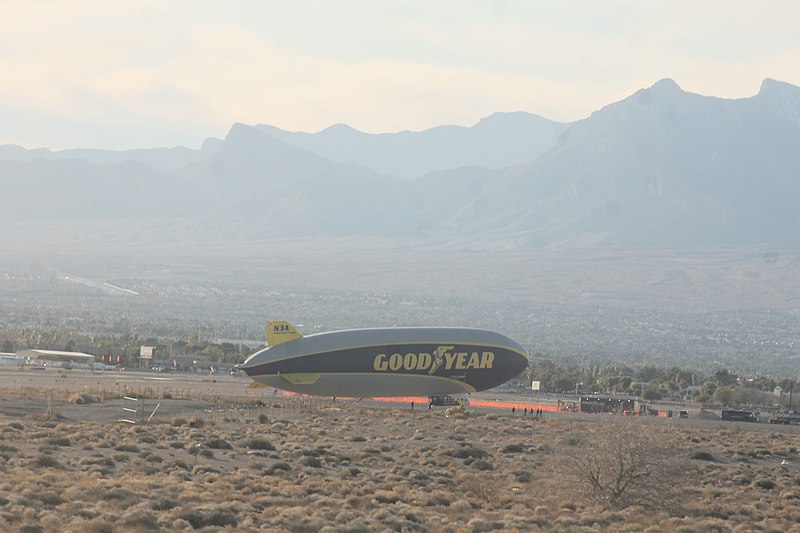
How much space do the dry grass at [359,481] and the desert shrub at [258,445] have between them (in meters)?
0.09

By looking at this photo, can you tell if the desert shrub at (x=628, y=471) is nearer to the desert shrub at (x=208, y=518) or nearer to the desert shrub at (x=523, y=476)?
the desert shrub at (x=523, y=476)

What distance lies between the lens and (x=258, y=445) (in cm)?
5897

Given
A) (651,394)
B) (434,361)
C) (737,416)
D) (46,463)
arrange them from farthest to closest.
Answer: (651,394) < (737,416) < (434,361) < (46,463)

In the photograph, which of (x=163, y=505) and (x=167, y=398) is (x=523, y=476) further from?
(x=167, y=398)

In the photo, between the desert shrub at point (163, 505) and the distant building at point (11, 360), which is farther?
the distant building at point (11, 360)

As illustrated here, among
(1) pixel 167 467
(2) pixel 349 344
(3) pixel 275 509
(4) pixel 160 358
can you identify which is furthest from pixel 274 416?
(4) pixel 160 358

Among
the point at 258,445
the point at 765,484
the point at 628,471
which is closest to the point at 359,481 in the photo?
the point at 628,471

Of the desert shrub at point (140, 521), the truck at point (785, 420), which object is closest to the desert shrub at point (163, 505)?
the desert shrub at point (140, 521)

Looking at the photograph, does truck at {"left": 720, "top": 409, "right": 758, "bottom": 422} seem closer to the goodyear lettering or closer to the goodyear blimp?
the goodyear blimp

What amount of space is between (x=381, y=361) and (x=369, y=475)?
37.2 meters

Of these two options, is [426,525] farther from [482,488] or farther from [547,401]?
[547,401]

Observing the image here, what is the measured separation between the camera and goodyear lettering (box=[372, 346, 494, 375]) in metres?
89.2

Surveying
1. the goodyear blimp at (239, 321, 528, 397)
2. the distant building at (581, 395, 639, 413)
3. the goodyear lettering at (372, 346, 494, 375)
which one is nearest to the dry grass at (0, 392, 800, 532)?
the goodyear blimp at (239, 321, 528, 397)

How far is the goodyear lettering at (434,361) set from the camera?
293 ft
